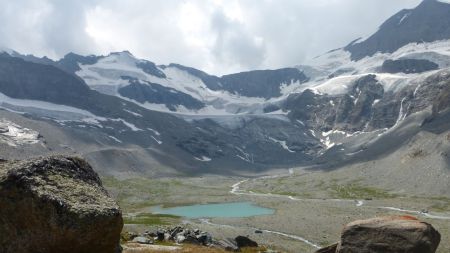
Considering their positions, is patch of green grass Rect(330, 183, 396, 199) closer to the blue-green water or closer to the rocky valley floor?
the rocky valley floor

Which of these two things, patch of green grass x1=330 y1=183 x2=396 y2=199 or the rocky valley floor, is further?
patch of green grass x1=330 y1=183 x2=396 y2=199

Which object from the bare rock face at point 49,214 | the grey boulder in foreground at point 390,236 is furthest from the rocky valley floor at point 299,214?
the bare rock face at point 49,214

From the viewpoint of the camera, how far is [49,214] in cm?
1820

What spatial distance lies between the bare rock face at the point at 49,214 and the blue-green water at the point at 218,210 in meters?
123

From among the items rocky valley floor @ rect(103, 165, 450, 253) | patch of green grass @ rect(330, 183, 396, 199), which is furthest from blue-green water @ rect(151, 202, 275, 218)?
patch of green grass @ rect(330, 183, 396, 199)

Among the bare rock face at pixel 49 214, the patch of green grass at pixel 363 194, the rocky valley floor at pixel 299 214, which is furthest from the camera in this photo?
the patch of green grass at pixel 363 194

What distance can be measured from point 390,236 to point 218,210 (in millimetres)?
132745

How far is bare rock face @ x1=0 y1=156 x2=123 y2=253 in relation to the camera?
59.6 ft

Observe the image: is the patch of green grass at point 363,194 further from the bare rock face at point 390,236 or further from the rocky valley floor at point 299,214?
the bare rock face at point 390,236

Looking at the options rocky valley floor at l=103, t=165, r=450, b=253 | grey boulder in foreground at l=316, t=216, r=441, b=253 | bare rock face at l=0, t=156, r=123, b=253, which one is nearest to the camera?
bare rock face at l=0, t=156, r=123, b=253

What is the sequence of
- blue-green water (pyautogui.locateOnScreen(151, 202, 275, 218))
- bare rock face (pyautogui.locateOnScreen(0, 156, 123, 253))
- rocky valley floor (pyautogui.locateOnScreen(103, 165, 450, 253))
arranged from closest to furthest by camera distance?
bare rock face (pyautogui.locateOnScreen(0, 156, 123, 253)), rocky valley floor (pyautogui.locateOnScreen(103, 165, 450, 253)), blue-green water (pyautogui.locateOnScreen(151, 202, 275, 218))

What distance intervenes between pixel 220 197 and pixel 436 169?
82807mm

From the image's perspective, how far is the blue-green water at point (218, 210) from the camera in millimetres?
144250

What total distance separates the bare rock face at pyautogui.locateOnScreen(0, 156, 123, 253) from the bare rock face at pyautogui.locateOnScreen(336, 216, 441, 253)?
12503 mm
